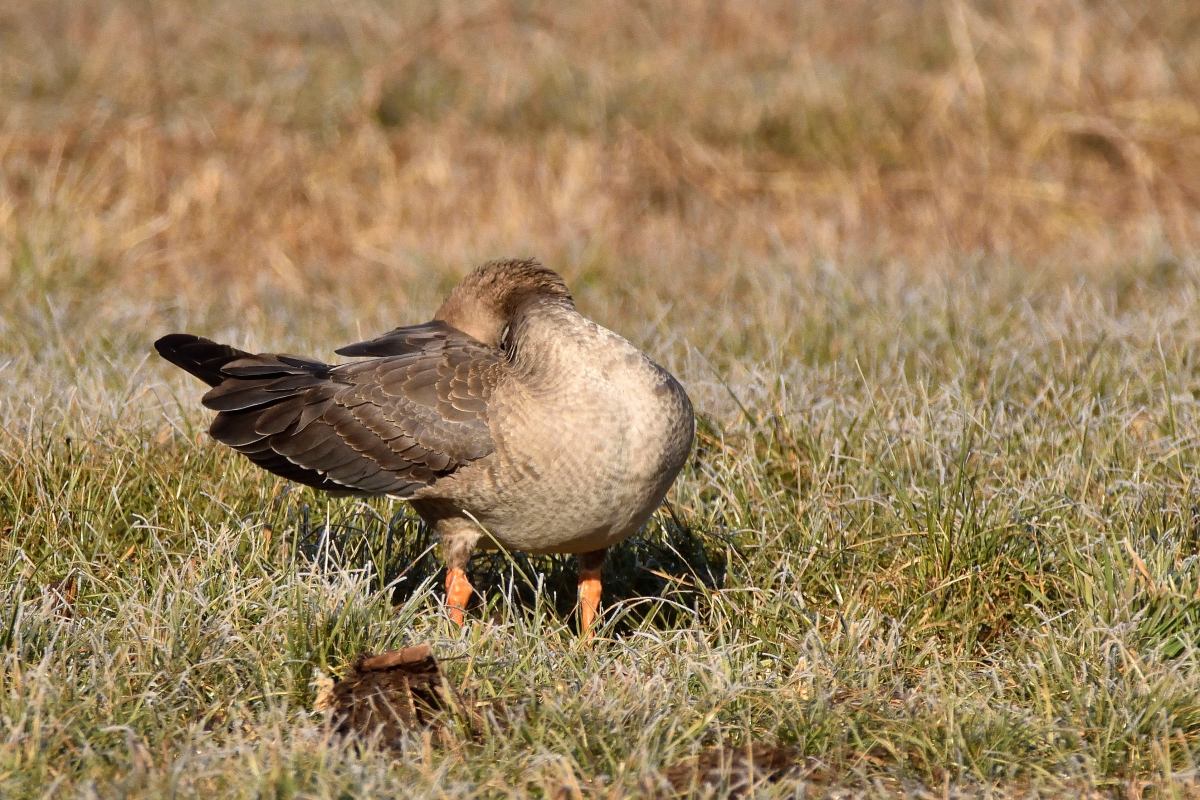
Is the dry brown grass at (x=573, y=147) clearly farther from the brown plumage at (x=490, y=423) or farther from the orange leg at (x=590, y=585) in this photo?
the orange leg at (x=590, y=585)

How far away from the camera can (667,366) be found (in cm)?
585

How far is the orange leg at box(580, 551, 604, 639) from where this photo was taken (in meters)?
4.23

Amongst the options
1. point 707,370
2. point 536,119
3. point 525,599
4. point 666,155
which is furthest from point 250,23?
point 525,599

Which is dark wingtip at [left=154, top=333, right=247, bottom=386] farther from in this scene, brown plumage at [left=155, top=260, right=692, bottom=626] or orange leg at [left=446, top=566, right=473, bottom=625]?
orange leg at [left=446, top=566, right=473, bottom=625]

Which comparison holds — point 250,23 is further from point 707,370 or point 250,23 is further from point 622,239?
point 707,370

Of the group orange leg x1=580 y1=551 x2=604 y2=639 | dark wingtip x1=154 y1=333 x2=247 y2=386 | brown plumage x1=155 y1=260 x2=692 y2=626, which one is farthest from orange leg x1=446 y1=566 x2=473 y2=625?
dark wingtip x1=154 y1=333 x2=247 y2=386

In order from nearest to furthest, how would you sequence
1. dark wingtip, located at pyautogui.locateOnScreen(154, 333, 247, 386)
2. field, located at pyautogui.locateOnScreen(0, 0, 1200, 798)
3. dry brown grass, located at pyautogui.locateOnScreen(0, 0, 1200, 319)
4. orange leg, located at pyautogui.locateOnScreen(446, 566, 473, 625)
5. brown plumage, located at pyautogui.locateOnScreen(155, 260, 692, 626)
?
field, located at pyautogui.locateOnScreen(0, 0, 1200, 798)
brown plumage, located at pyautogui.locateOnScreen(155, 260, 692, 626)
orange leg, located at pyautogui.locateOnScreen(446, 566, 473, 625)
dark wingtip, located at pyautogui.locateOnScreen(154, 333, 247, 386)
dry brown grass, located at pyautogui.locateOnScreen(0, 0, 1200, 319)

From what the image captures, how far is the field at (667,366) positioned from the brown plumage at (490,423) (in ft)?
0.86

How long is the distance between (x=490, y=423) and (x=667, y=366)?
1.96 m

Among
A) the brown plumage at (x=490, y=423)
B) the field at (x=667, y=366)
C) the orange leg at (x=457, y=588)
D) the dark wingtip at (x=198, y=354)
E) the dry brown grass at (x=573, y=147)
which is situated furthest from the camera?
the dry brown grass at (x=573, y=147)

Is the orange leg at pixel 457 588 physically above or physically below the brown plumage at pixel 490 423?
below

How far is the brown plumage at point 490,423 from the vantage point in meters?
3.83

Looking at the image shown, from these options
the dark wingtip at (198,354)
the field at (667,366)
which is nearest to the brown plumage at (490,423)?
the dark wingtip at (198,354)

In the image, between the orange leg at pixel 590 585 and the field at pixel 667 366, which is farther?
the orange leg at pixel 590 585
